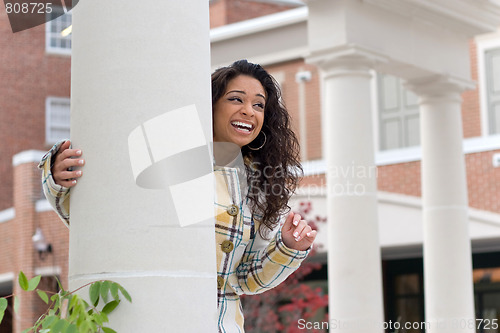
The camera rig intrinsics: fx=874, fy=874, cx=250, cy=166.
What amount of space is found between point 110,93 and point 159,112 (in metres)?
0.15

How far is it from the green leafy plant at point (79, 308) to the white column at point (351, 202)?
6623mm

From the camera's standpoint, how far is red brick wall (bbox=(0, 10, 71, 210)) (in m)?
24.8

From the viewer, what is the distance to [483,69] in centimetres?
1734

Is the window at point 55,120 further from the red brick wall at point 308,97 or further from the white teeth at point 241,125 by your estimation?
the white teeth at point 241,125

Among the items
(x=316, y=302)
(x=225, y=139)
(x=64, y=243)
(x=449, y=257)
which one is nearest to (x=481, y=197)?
(x=316, y=302)

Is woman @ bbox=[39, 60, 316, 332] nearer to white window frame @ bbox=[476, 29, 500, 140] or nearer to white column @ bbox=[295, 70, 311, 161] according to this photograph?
white window frame @ bbox=[476, 29, 500, 140]

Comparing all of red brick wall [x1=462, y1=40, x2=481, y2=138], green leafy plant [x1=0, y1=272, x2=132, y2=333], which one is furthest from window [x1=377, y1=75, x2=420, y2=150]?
green leafy plant [x1=0, y1=272, x2=132, y2=333]

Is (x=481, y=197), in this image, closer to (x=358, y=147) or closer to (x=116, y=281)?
(x=358, y=147)

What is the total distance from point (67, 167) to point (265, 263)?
0.73 meters

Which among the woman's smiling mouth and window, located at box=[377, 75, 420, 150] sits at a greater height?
window, located at box=[377, 75, 420, 150]

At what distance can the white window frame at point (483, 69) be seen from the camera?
55.6 ft

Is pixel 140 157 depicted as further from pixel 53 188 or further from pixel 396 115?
pixel 396 115

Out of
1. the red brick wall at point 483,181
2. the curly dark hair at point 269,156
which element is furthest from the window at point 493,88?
the curly dark hair at point 269,156

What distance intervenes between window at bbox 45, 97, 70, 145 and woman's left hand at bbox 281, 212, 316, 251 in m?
22.7
